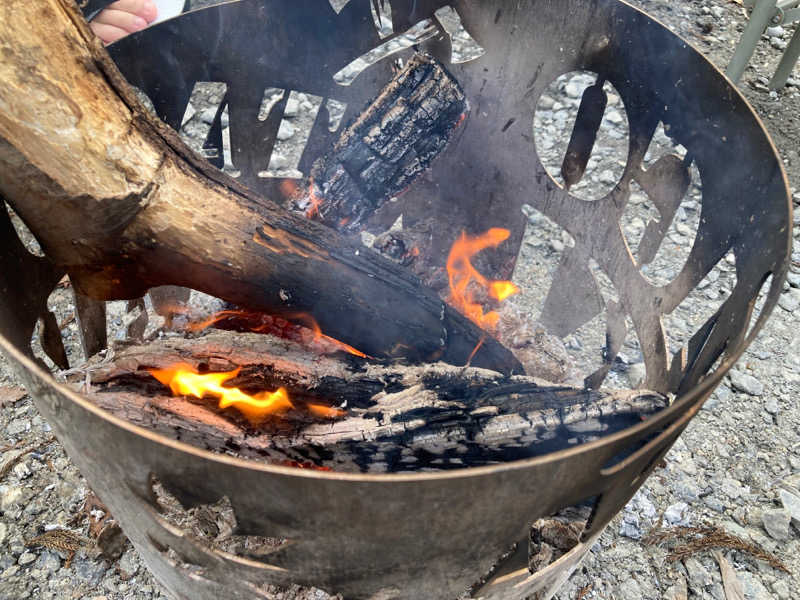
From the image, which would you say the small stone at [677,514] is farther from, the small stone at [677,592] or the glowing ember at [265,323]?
the glowing ember at [265,323]

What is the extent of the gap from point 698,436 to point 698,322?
63cm

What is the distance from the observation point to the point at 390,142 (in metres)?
2.33

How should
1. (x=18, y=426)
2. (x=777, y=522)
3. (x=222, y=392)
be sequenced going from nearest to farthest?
(x=222, y=392), (x=777, y=522), (x=18, y=426)

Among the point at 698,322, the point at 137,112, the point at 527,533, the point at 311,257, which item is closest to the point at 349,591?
the point at 527,533

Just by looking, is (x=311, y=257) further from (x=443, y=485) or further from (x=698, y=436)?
(x=698, y=436)

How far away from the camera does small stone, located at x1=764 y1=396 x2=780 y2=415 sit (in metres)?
2.64

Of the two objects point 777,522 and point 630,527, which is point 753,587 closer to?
point 777,522

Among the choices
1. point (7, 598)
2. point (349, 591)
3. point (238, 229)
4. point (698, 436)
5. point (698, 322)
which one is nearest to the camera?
point (349, 591)

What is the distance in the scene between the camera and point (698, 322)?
2.96 metres

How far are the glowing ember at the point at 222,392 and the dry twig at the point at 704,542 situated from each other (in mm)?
1418

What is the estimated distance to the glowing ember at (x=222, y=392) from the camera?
164cm

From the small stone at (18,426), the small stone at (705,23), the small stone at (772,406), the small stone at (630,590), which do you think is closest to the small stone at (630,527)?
the small stone at (630,590)

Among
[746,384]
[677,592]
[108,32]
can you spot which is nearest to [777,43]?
[746,384]

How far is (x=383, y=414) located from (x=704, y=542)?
4.66 feet
